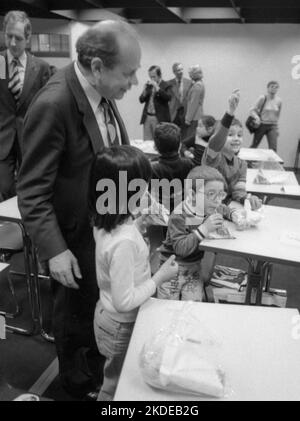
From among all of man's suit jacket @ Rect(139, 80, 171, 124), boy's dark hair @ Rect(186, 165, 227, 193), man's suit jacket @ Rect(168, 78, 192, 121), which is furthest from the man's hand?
man's suit jacket @ Rect(168, 78, 192, 121)

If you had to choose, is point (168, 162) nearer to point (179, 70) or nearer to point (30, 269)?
point (30, 269)

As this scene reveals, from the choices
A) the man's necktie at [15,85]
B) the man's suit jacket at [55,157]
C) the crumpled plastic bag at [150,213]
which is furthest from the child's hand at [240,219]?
the man's necktie at [15,85]

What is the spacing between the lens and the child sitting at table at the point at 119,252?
111cm

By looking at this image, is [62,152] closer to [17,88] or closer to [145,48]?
[17,88]

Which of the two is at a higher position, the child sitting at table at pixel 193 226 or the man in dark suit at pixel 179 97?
the man in dark suit at pixel 179 97

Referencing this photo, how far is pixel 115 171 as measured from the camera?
114cm

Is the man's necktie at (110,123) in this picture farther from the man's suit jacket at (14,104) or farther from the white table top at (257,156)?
the white table top at (257,156)

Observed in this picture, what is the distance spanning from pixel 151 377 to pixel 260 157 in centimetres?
325

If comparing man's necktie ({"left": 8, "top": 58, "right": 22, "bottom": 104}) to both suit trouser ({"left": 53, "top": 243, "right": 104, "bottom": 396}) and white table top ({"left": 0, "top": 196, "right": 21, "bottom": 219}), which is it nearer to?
white table top ({"left": 0, "top": 196, "right": 21, "bottom": 219})

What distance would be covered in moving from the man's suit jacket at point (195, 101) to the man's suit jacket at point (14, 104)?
3.67 m

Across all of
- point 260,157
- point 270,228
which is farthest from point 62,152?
point 260,157

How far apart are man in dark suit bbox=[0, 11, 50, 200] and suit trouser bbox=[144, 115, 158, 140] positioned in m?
3.65

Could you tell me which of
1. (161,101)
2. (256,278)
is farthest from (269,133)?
(256,278)

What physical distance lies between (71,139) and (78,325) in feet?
2.51
